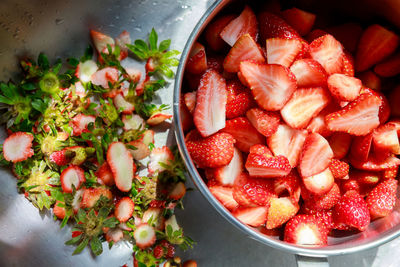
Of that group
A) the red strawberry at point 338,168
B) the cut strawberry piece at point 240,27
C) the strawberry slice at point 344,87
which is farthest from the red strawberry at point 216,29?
the red strawberry at point 338,168

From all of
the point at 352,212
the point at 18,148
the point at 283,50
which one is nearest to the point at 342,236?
the point at 352,212

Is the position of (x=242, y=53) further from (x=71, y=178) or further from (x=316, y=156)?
(x=71, y=178)

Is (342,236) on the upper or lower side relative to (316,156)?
lower

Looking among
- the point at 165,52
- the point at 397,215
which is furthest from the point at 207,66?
the point at 397,215

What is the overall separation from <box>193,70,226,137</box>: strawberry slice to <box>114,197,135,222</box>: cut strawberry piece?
0.85ft

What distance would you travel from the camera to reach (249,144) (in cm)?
74

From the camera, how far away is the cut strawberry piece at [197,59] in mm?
691

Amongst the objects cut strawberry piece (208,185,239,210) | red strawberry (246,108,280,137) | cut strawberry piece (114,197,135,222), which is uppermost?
red strawberry (246,108,280,137)

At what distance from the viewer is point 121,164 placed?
0.81 metres

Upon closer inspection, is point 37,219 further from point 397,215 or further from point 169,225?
point 397,215

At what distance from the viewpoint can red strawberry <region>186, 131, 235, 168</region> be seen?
69 centimetres

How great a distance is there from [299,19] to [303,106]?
0.62 ft

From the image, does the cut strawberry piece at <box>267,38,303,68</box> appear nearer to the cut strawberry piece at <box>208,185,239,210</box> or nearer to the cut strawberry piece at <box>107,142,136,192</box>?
the cut strawberry piece at <box>208,185,239,210</box>

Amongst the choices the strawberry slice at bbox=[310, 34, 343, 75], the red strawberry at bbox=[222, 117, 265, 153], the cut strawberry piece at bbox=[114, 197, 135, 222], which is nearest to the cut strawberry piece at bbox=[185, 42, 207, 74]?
the red strawberry at bbox=[222, 117, 265, 153]
